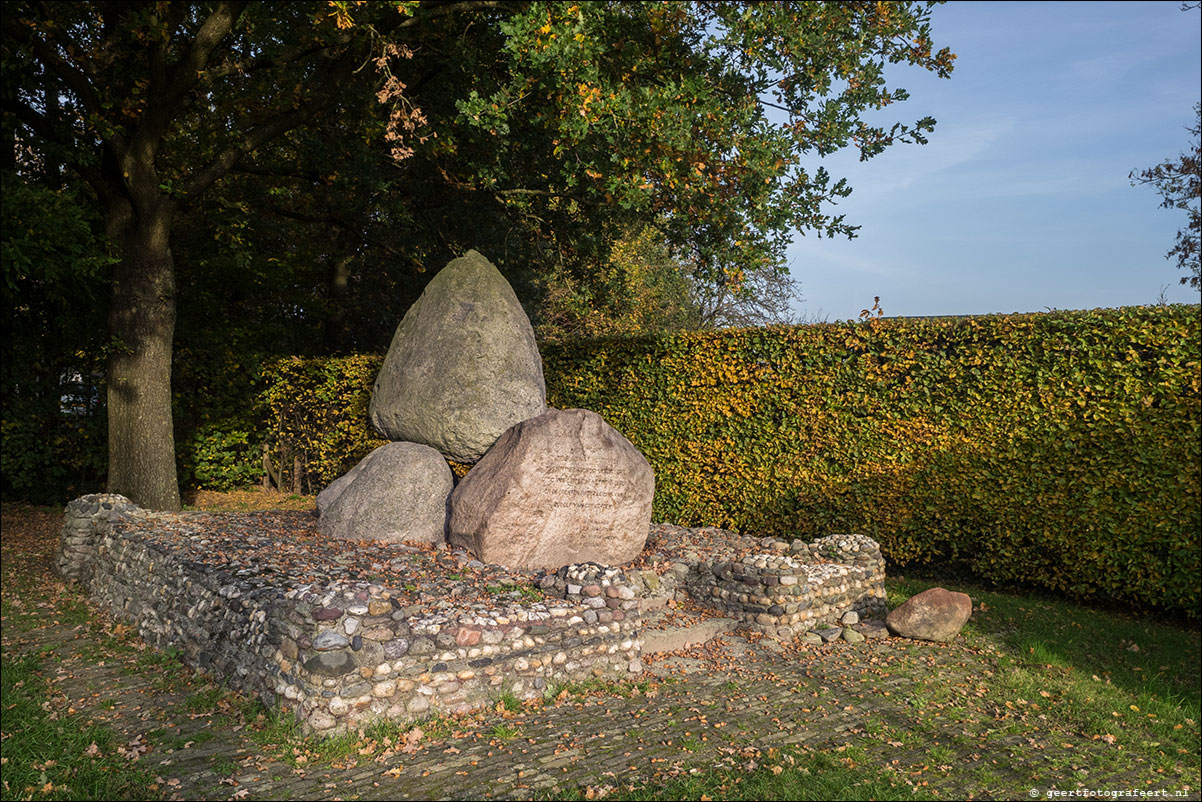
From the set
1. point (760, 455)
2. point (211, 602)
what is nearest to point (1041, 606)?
point (760, 455)

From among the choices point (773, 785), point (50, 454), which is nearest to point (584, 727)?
point (773, 785)

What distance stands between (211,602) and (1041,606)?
9833 mm

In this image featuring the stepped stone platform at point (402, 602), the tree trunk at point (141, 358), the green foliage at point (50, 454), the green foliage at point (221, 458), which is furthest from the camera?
the green foliage at point (221, 458)

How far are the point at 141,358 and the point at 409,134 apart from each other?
19.2 ft

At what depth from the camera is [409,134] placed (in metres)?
14.4

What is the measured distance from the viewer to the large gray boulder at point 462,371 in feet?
33.4

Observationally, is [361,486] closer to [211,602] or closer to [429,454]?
[429,454]

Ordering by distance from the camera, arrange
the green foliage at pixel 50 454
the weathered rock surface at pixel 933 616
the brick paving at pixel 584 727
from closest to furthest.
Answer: the brick paving at pixel 584 727 < the weathered rock surface at pixel 933 616 < the green foliage at pixel 50 454

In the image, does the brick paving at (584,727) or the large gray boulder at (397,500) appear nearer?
the brick paving at (584,727)

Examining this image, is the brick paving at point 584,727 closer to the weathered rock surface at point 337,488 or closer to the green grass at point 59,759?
the green grass at point 59,759

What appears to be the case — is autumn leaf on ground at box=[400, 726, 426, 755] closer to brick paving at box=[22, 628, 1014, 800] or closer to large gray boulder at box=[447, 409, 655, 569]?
brick paving at box=[22, 628, 1014, 800]

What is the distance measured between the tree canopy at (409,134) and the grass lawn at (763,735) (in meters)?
5.67

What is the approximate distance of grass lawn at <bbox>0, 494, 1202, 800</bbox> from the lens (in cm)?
553

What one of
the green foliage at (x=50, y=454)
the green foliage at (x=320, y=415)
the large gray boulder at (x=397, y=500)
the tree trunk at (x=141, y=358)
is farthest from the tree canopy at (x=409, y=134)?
the large gray boulder at (x=397, y=500)
